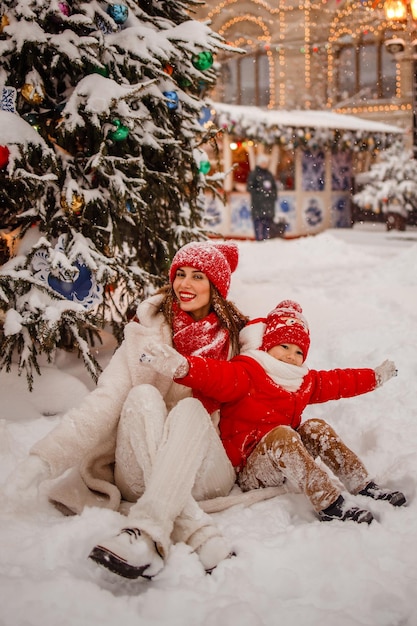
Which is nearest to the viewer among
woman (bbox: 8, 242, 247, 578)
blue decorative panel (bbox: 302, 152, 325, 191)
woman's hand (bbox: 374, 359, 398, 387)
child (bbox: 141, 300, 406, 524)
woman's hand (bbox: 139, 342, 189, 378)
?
woman (bbox: 8, 242, 247, 578)

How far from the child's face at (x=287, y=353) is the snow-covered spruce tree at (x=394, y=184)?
1328 cm

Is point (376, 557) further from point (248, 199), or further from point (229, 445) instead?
point (248, 199)

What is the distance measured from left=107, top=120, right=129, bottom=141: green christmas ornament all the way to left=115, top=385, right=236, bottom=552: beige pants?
75.5 inches

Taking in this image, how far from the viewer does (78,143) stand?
160 inches

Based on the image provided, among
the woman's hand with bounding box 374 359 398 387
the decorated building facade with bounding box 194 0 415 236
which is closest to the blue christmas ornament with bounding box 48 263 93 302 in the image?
the woman's hand with bounding box 374 359 398 387

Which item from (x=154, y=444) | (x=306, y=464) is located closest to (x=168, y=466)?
(x=154, y=444)

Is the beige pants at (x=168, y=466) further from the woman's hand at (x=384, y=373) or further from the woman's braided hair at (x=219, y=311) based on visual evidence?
the woman's hand at (x=384, y=373)

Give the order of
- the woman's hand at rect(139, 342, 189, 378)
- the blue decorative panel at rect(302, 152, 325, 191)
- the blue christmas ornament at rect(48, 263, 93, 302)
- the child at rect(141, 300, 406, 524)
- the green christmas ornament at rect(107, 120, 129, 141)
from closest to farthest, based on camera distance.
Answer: the woman's hand at rect(139, 342, 189, 378)
the child at rect(141, 300, 406, 524)
the green christmas ornament at rect(107, 120, 129, 141)
the blue christmas ornament at rect(48, 263, 93, 302)
the blue decorative panel at rect(302, 152, 325, 191)

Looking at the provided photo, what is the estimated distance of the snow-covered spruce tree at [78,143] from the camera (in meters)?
3.57

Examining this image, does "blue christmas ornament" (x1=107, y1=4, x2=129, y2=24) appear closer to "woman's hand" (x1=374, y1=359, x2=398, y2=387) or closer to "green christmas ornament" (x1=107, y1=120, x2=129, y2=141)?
"green christmas ornament" (x1=107, y1=120, x2=129, y2=141)

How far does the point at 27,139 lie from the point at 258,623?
9.62ft

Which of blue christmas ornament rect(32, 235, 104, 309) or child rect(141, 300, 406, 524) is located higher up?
blue christmas ornament rect(32, 235, 104, 309)

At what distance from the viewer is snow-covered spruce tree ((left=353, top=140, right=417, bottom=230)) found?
14930mm

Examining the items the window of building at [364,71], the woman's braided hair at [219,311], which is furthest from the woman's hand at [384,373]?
the window of building at [364,71]
